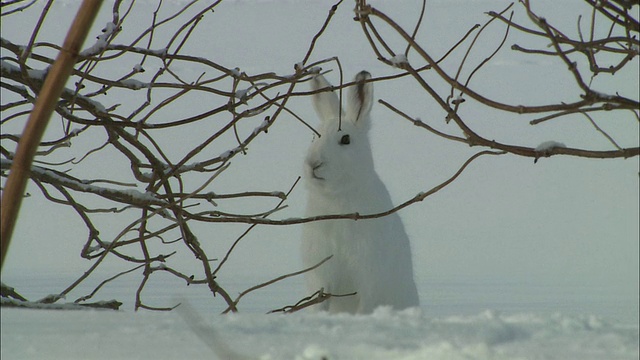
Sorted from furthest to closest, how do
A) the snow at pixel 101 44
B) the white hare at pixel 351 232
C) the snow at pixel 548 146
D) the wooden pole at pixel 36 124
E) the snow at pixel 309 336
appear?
1. the white hare at pixel 351 232
2. the snow at pixel 101 44
3. the snow at pixel 548 146
4. the snow at pixel 309 336
5. the wooden pole at pixel 36 124

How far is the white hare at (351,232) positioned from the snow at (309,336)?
798mm

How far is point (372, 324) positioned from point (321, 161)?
816 mm

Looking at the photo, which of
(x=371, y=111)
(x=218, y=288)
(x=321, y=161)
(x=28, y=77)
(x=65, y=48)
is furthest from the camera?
(x=371, y=111)

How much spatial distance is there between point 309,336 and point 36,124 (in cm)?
19

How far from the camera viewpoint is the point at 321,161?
3.96 feet

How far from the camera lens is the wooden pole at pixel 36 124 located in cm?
24

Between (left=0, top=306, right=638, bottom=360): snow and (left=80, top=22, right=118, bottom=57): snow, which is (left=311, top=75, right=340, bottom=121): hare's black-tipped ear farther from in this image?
(left=0, top=306, right=638, bottom=360): snow

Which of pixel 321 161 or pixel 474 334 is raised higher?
pixel 321 161

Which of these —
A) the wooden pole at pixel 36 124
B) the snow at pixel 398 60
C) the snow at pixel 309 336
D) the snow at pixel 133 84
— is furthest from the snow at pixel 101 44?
the wooden pole at pixel 36 124

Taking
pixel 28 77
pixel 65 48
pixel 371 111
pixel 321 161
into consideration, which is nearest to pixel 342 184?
pixel 321 161

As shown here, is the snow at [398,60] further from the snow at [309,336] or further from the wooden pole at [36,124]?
the wooden pole at [36,124]

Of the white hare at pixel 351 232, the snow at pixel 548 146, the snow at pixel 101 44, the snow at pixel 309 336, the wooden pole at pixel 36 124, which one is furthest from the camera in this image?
the white hare at pixel 351 232

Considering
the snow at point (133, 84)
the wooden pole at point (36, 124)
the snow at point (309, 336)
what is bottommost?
the snow at point (309, 336)

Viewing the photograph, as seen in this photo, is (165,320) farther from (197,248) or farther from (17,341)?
(197,248)
